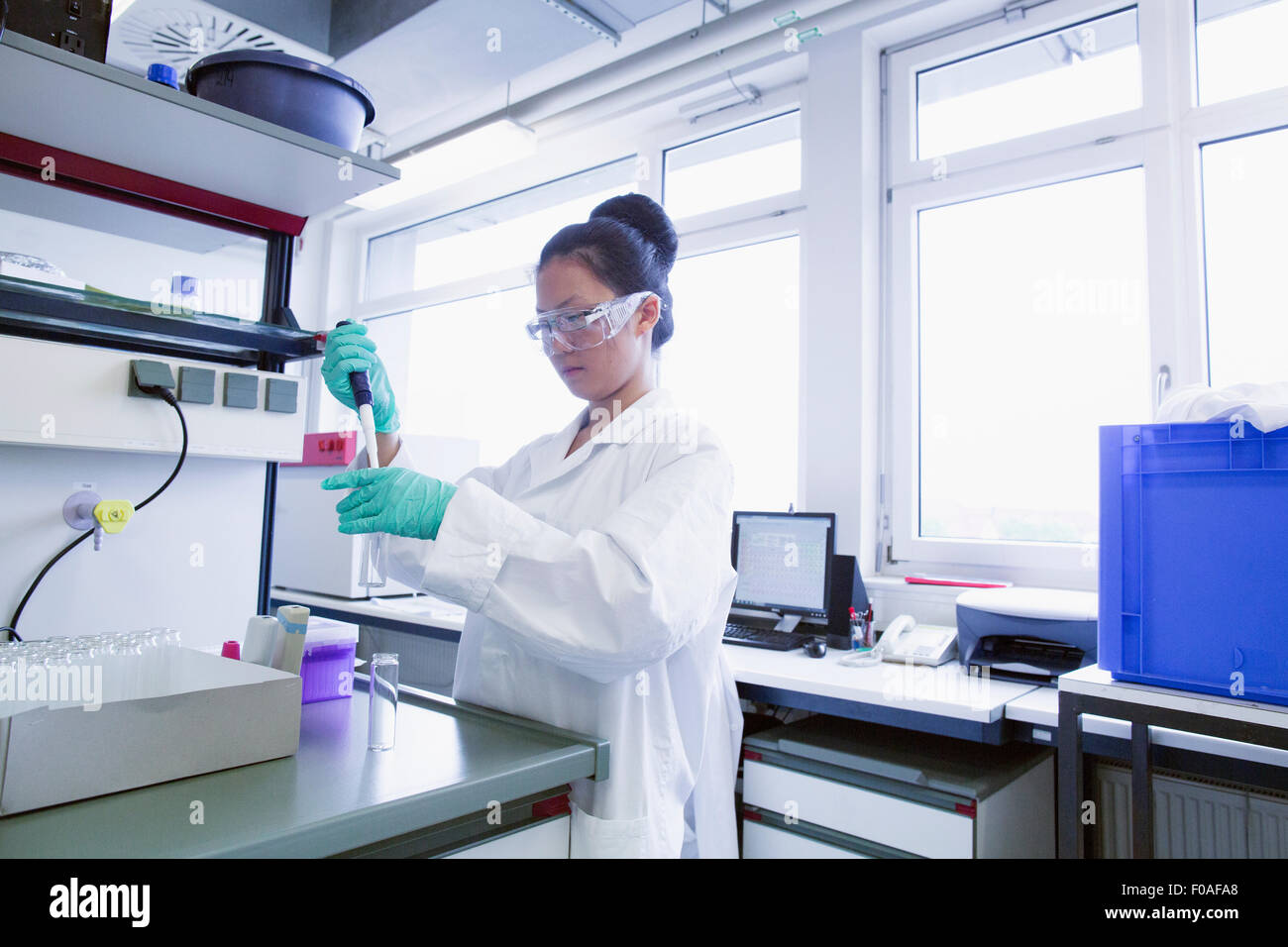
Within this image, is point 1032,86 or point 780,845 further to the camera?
point 1032,86

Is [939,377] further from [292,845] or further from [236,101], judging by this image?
[292,845]

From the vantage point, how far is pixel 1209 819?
191 centimetres

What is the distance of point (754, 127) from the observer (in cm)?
314

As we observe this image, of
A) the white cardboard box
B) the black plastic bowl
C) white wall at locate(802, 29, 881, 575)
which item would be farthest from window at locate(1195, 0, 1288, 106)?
the white cardboard box

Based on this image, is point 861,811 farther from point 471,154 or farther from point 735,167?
point 471,154

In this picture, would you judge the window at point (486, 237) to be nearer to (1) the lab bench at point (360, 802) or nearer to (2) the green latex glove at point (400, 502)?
(2) the green latex glove at point (400, 502)

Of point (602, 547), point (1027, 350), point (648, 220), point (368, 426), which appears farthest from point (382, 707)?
point (1027, 350)

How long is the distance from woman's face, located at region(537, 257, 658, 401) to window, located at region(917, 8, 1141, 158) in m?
1.79

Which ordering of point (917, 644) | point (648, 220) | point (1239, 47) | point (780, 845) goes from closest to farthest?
point (648, 220)
point (780, 845)
point (917, 644)
point (1239, 47)

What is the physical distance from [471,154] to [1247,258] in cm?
247

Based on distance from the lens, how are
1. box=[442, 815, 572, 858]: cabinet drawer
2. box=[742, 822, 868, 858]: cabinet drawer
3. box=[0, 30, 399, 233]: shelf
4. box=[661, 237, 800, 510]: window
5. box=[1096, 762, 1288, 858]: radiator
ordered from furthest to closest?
box=[661, 237, 800, 510]: window → box=[1096, 762, 1288, 858]: radiator → box=[742, 822, 868, 858]: cabinet drawer → box=[0, 30, 399, 233]: shelf → box=[442, 815, 572, 858]: cabinet drawer

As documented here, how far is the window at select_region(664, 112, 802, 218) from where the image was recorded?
9.83ft

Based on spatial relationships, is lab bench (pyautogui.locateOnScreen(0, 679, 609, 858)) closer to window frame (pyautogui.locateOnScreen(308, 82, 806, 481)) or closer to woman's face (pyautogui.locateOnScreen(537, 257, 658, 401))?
woman's face (pyautogui.locateOnScreen(537, 257, 658, 401))
